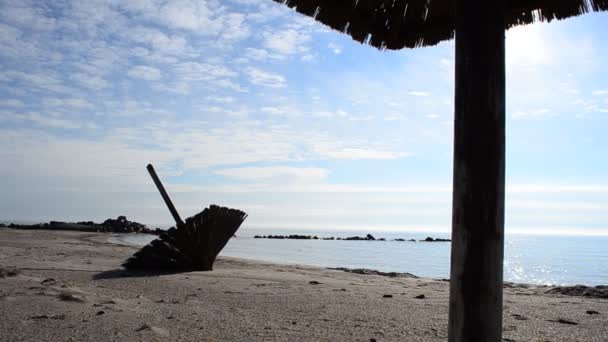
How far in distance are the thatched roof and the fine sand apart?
232 cm

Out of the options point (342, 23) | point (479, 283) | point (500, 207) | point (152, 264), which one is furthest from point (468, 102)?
point (152, 264)

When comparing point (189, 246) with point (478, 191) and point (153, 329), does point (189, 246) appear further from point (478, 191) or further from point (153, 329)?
point (478, 191)

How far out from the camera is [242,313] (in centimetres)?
482

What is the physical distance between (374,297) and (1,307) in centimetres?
408

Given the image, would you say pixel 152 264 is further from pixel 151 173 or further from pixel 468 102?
pixel 468 102

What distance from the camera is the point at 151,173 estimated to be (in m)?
10.7

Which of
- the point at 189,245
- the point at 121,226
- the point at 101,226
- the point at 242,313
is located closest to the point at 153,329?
the point at 242,313

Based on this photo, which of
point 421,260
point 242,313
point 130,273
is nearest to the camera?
point 242,313

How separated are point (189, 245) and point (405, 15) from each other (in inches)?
279

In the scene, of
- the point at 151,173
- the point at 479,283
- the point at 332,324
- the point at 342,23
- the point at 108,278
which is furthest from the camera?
the point at 151,173

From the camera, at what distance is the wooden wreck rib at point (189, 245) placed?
9.12m

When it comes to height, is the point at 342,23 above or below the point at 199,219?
above

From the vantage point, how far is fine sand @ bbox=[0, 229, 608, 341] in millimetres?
3889

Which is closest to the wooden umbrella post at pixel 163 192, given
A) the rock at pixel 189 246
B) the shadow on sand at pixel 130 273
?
the rock at pixel 189 246
